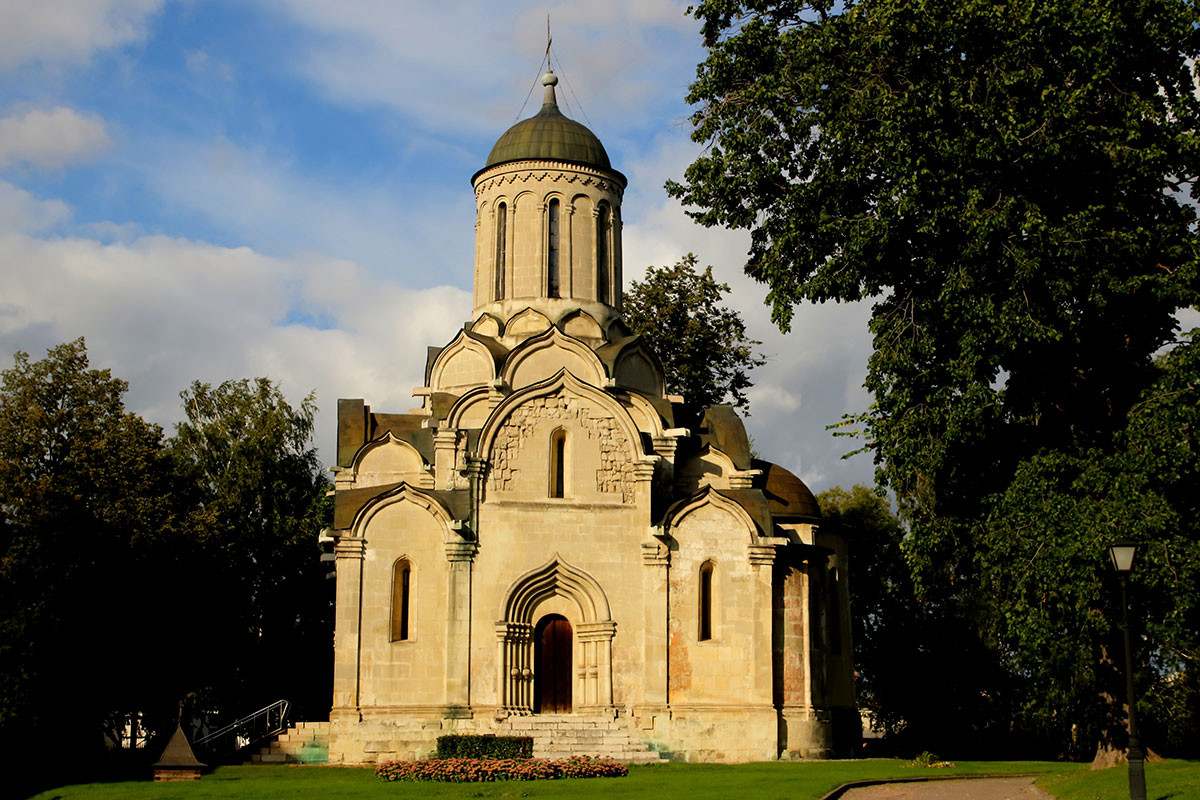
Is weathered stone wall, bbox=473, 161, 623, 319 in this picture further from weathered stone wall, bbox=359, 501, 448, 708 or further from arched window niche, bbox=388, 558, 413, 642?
arched window niche, bbox=388, 558, 413, 642

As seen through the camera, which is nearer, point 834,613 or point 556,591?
point 556,591

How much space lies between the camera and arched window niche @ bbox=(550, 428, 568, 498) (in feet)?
86.7

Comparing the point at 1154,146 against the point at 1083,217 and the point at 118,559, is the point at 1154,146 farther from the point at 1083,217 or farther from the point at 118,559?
the point at 118,559

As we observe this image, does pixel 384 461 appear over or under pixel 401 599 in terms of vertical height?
over

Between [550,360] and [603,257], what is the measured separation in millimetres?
3903

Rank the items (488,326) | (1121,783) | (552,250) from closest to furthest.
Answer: (1121,783), (488,326), (552,250)

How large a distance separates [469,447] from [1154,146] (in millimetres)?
14169

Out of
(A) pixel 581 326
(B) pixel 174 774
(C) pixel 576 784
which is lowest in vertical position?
(B) pixel 174 774

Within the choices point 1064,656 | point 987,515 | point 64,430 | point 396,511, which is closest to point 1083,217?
point 987,515

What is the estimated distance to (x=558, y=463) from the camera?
87.3ft

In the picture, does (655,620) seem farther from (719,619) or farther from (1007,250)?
(1007,250)

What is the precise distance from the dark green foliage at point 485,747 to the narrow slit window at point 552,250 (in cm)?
1090

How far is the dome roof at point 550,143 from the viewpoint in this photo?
30375mm

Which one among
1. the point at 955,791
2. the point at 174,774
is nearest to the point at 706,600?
the point at 955,791
